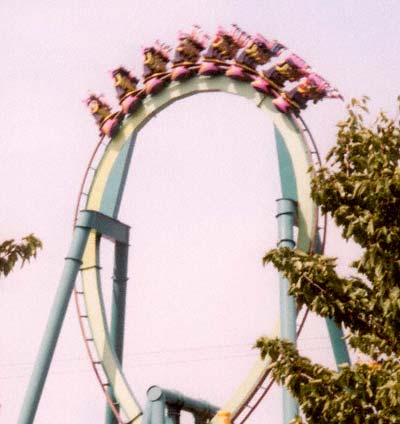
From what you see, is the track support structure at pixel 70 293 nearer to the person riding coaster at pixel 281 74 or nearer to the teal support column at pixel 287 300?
the teal support column at pixel 287 300

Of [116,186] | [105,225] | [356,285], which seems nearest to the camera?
[356,285]

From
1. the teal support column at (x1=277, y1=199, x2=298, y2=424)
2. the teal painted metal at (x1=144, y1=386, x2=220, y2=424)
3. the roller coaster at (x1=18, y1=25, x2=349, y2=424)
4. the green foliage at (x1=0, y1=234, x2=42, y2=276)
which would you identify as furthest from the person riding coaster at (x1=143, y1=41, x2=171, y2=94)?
the green foliage at (x1=0, y1=234, x2=42, y2=276)

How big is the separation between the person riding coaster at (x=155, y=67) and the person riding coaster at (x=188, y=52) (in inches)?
16.4

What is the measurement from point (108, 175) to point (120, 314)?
3.55 metres

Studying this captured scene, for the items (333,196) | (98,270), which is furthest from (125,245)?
(333,196)

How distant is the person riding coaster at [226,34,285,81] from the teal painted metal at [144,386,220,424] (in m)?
7.58

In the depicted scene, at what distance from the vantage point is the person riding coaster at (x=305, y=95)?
18625 mm

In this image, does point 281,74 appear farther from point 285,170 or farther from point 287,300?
point 287,300

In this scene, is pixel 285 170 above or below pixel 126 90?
below

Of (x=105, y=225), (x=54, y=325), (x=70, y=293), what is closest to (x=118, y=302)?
(x=70, y=293)

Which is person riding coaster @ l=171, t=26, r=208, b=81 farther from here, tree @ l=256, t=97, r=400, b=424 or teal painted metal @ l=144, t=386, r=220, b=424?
tree @ l=256, t=97, r=400, b=424

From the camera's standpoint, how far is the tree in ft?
25.2

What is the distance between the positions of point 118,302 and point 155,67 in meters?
6.06

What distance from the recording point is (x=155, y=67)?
2122cm
